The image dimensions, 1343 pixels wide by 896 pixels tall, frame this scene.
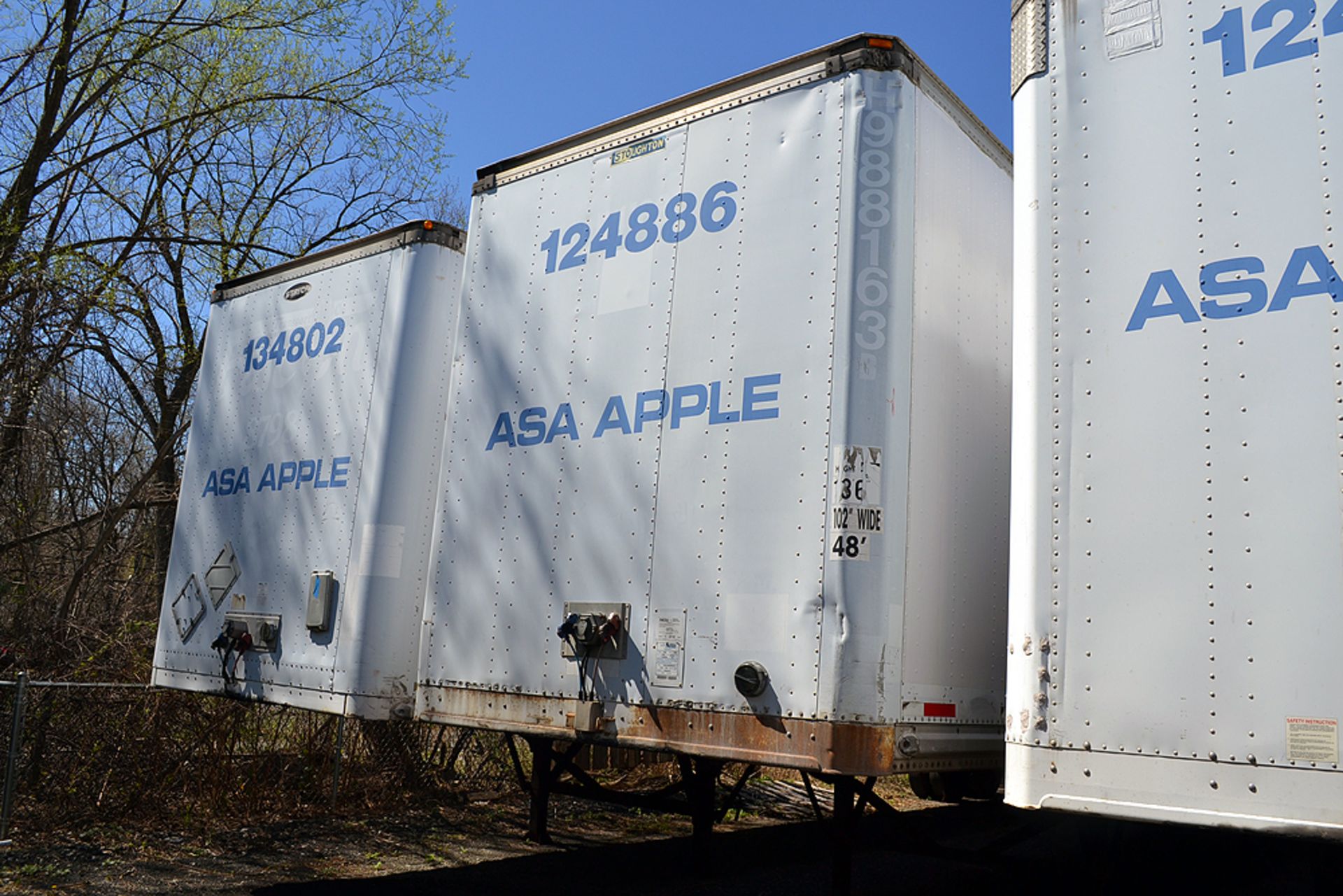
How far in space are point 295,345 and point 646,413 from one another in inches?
129

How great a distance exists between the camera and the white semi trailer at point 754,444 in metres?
4.39

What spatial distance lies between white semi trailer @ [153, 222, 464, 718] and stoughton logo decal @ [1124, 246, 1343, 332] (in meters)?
4.15

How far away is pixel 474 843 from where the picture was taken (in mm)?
8195

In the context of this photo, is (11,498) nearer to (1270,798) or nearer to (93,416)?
(93,416)

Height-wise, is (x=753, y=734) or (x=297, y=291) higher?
(x=297, y=291)

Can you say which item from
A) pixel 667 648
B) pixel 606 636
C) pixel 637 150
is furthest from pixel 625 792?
pixel 637 150

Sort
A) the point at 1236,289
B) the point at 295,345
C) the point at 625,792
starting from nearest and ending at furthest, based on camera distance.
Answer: the point at 1236,289, the point at 625,792, the point at 295,345

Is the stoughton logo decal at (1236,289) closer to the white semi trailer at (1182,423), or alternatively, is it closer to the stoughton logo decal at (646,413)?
the white semi trailer at (1182,423)

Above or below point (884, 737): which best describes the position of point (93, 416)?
above

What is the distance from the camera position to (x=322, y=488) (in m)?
6.73

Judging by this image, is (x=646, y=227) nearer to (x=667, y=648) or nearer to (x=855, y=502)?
(x=855, y=502)

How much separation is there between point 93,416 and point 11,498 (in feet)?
6.69

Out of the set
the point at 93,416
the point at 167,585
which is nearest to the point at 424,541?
the point at 167,585

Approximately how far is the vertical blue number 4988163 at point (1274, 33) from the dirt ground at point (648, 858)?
10.1ft
